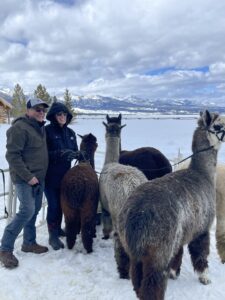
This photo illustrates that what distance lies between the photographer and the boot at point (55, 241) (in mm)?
4449

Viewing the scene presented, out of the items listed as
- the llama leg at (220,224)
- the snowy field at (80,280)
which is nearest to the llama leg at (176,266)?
the snowy field at (80,280)

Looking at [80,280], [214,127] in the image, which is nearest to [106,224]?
[80,280]

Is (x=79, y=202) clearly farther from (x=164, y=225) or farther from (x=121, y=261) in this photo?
(x=164, y=225)

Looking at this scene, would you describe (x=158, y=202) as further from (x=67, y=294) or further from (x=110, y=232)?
(x=110, y=232)

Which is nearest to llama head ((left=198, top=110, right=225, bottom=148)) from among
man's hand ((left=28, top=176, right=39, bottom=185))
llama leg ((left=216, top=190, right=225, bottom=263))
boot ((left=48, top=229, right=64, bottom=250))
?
llama leg ((left=216, top=190, right=225, bottom=263))

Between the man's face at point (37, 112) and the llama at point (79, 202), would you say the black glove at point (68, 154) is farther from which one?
the man's face at point (37, 112)

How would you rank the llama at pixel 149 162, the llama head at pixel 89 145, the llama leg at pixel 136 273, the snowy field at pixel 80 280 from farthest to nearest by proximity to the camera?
1. the llama at pixel 149 162
2. the llama head at pixel 89 145
3. the snowy field at pixel 80 280
4. the llama leg at pixel 136 273

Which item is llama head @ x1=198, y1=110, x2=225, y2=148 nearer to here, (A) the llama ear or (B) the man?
(A) the llama ear

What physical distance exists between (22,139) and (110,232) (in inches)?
81.9

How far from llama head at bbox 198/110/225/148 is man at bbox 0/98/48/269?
1.95m

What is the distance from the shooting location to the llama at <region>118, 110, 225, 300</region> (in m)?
2.72

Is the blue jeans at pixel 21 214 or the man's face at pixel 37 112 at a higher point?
the man's face at pixel 37 112

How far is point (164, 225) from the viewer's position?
2744 mm

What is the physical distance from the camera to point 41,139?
401 centimetres
